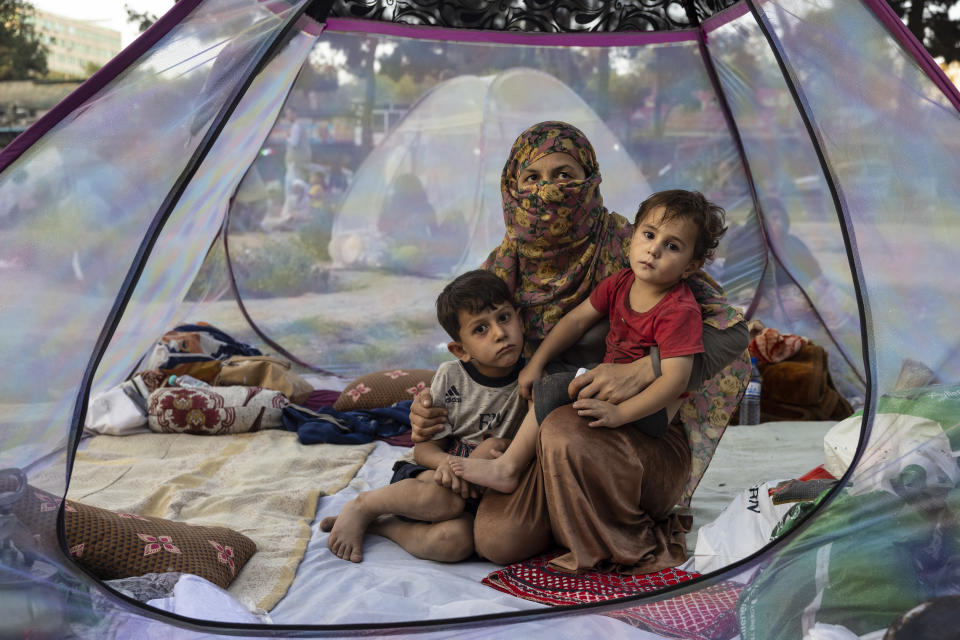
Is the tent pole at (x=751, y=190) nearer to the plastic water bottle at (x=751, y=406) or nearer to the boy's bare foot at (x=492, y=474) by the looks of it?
the plastic water bottle at (x=751, y=406)

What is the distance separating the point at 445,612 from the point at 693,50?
2758 millimetres

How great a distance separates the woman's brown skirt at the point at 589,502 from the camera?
6.36 feet

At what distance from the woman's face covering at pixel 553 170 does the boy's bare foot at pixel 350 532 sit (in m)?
0.94

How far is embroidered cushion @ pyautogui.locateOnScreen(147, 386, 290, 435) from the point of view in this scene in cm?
312

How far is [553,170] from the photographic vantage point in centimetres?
227

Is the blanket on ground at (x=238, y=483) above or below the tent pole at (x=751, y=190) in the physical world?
below

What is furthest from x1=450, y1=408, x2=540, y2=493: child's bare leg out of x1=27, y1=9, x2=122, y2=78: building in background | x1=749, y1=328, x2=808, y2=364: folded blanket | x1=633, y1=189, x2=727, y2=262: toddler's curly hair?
x1=27, y1=9, x2=122, y2=78: building in background

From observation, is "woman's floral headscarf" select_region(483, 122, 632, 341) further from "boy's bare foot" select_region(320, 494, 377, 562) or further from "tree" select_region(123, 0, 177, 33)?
"tree" select_region(123, 0, 177, 33)

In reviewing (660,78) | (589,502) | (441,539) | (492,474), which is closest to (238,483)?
(441,539)

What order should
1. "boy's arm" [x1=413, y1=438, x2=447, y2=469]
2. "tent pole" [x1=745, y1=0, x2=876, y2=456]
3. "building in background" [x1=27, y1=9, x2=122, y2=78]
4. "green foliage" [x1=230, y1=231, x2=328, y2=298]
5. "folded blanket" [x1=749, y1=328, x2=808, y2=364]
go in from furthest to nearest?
"building in background" [x1=27, y1=9, x2=122, y2=78] → "green foliage" [x1=230, y1=231, x2=328, y2=298] → "folded blanket" [x1=749, y1=328, x2=808, y2=364] → "boy's arm" [x1=413, y1=438, x2=447, y2=469] → "tent pole" [x1=745, y1=0, x2=876, y2=456]

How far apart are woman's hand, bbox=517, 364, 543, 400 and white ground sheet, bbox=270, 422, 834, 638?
0.42 metres

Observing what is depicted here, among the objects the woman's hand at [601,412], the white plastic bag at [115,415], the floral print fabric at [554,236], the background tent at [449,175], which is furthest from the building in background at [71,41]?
the woman's hand at [601,412]

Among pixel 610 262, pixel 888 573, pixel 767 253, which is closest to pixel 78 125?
pixel 610 262

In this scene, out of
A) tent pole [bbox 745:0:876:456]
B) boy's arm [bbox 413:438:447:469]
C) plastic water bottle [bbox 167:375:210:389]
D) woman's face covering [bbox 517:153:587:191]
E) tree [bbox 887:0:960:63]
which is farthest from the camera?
tree [bbox 887:0:960:63]
